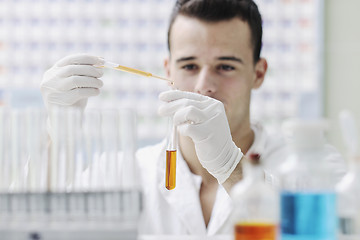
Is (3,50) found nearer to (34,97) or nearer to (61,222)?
(34,97)

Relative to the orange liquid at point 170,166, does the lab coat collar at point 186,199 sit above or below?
below

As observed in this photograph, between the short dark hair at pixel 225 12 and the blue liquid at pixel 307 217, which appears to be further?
the short dark hair at pixel 225 12

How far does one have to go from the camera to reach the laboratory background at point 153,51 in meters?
3.21

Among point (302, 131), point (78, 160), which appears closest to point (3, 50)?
point (78, 160)

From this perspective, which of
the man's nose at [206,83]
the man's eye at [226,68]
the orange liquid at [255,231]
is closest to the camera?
the orange liquid at [255,231]

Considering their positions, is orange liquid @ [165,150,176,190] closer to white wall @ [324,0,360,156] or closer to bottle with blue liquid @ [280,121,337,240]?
bottle with blue liquid @ [280,121,337,240]

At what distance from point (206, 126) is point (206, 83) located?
44 centimetres

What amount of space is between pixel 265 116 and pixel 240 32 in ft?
4.59

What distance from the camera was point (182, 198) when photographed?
1896mm

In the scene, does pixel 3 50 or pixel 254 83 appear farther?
pixel 3 50

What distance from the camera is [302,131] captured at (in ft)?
2.56

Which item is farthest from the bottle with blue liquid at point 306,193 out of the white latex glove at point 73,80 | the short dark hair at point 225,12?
the short dark hair at point 225,12

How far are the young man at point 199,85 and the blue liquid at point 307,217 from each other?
0.76m

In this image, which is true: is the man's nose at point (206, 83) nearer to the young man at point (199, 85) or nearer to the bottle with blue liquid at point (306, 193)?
the young man at point (199, 85)
